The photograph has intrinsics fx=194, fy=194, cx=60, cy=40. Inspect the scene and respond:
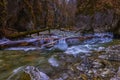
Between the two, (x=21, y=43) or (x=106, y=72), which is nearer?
(x=106, y=72)

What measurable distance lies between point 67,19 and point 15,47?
4014 centimetres

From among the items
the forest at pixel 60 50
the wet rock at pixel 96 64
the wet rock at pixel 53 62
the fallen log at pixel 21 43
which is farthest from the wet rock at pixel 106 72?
the fallen log at pixel 21 43

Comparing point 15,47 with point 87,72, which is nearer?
point 87,72

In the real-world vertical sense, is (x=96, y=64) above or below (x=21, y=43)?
below

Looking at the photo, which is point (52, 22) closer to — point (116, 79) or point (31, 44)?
point (31, 44)

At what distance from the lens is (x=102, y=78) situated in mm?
4379

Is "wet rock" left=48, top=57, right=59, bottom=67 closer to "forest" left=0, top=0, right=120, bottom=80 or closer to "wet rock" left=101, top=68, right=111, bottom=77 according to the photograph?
"forest" left=0, top=0, right=120, bottom=80

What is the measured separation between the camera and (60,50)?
312 inches

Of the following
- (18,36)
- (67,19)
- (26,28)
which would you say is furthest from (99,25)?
(67,19)

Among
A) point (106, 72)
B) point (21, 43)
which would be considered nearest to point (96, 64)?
point (106, 72)

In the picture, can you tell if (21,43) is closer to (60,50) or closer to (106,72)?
(60,50)

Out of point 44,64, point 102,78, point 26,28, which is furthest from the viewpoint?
point 26,28

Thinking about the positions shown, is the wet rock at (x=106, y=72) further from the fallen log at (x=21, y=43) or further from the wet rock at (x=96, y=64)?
the fallen log at (x=21, y=43)

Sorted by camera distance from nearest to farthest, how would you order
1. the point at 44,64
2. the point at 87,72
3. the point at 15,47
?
the point at 87,72 < the point at 44,64 < the point at 15,47
